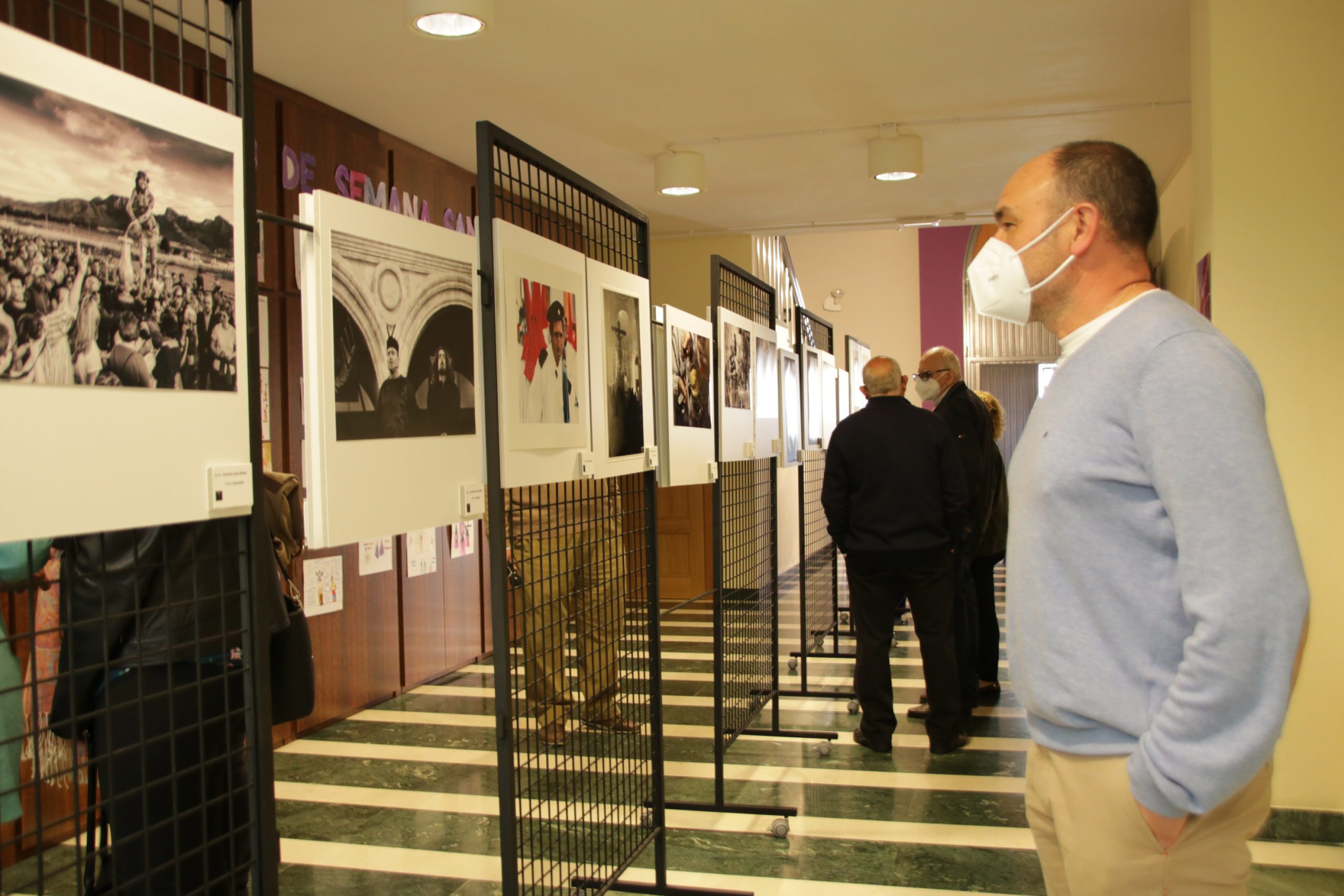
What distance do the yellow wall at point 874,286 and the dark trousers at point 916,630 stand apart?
9.81 metres

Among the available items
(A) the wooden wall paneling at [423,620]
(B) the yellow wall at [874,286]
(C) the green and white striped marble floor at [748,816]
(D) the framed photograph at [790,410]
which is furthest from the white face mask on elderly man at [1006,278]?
(B) the yellow wall at [874,286]

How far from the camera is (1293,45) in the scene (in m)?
3.20

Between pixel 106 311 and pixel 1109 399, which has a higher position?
pixel 106 311

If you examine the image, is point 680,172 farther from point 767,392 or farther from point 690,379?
point 690,379

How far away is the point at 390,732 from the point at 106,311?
393 cm

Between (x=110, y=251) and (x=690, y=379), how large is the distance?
86.8 inches

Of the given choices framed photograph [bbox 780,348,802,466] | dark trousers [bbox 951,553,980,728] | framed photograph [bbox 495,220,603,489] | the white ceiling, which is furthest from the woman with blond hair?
framed photograph [bbox 495,220,603,489]

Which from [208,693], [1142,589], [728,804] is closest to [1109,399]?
[1142,589]

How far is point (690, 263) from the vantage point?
830 centimetres

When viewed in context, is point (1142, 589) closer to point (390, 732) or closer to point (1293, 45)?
point (1293, 45)

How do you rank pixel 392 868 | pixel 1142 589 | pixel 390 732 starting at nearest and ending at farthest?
pixel 1142 589 → pixel 392 868 → pixel 390 732

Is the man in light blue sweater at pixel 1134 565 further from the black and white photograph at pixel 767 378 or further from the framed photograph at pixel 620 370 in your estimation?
the black and white photograph at pixel 767 378

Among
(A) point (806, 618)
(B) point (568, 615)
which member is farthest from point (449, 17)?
(A) point (806, 618)

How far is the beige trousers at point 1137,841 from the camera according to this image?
1309 millimetres
